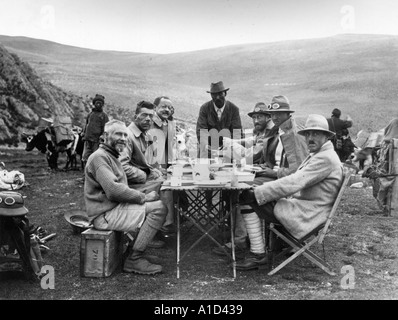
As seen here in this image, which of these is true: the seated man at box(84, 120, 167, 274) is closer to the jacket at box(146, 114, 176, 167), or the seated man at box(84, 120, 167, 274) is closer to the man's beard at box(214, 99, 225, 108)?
the jacket at box(146, 114, 176, 167)

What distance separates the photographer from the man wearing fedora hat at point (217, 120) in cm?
748

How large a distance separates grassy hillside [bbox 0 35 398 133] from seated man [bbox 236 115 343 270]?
77.3ft

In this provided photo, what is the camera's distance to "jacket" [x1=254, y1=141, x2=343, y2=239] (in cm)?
447

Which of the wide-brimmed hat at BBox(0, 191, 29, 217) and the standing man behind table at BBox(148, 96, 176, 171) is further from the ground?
the standing man behind table at BBox(148, 96, 176, 171)

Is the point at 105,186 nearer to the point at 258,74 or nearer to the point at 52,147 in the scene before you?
the point at 52,147

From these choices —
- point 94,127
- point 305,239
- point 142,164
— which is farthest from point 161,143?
point 94,127

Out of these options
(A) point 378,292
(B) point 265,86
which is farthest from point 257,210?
(B) point 265,86

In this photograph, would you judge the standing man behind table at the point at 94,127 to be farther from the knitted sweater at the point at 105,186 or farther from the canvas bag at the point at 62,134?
the knitted sweater at the point at 105,186

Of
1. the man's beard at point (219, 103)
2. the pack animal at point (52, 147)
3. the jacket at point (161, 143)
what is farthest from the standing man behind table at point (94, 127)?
the jacket at point (161, 143)

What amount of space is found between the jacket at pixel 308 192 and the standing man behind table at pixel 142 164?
1626 mm

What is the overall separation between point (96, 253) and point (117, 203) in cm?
54

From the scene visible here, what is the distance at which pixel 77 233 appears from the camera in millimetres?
6273

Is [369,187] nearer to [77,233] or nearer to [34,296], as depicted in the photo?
[77,233]

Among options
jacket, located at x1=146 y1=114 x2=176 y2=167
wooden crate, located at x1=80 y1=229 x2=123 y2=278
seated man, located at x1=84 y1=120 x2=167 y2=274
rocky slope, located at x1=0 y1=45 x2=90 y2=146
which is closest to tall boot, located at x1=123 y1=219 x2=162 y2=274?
seated man, located at x1=84 y1=120 x2=167 y2=274
